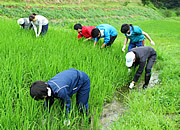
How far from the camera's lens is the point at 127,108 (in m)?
2.41

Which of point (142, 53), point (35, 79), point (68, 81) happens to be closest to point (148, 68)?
point (142, 53)

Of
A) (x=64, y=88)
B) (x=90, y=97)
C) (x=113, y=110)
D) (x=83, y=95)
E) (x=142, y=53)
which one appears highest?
(x=142, y=53)

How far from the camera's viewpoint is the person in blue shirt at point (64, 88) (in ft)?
4.80

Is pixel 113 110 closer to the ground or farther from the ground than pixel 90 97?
closer to the ground

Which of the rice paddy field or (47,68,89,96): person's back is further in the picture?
the rice paddy field

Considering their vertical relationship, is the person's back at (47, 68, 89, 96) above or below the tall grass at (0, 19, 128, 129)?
above

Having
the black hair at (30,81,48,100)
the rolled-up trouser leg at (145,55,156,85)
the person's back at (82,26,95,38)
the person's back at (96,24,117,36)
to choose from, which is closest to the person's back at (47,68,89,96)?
the black hair at (30,81,48,100)

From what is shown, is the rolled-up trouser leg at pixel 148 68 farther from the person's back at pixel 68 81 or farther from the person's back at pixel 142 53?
the person's back at pixel 68 81

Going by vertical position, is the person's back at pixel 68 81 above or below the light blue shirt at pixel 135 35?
below

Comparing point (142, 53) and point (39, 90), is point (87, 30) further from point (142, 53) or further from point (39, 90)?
point (39, 90)

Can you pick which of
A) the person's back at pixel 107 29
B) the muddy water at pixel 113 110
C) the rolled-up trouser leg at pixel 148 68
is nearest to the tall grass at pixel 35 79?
the muddy water at pixel 113 110

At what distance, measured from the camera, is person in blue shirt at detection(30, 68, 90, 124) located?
1462 millimetres

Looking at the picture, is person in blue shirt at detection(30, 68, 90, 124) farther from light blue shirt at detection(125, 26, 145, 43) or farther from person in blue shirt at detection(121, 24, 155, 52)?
light blue shirt at detection(125, 26, 145, 43)

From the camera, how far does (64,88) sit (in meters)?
1.62
